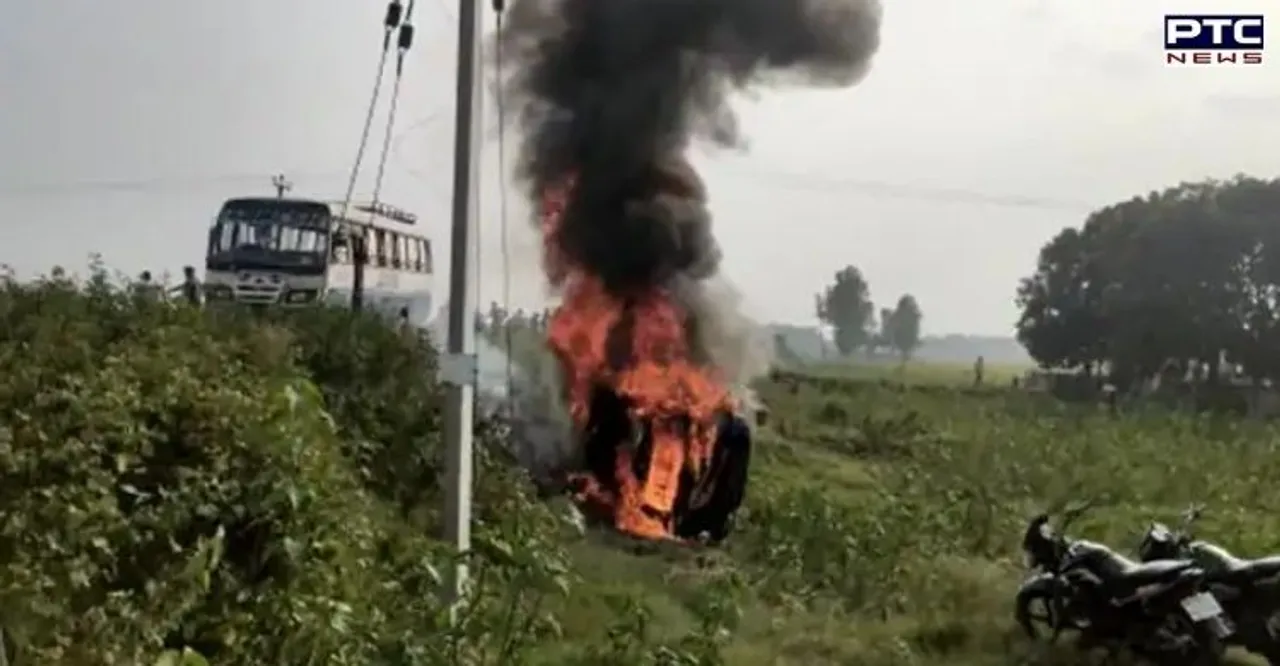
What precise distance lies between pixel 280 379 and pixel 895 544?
552 cm

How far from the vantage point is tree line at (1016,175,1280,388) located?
70.5 ft

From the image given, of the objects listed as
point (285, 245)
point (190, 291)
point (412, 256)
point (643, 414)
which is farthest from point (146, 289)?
point (412, 256)

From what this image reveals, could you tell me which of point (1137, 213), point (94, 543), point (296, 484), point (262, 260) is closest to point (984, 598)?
point (296, 484)

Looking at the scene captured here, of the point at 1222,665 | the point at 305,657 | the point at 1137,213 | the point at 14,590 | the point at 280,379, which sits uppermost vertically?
the point at 1137,213

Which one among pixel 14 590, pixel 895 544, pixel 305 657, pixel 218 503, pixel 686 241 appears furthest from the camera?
pixel 686 241

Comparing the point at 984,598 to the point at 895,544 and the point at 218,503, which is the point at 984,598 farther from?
the point at 218,503

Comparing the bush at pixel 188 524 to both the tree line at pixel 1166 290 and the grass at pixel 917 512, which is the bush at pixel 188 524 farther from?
the tree line at pixel 1166 290

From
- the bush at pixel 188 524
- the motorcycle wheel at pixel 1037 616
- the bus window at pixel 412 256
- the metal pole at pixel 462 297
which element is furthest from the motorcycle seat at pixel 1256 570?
the bus window at pixel 412 256

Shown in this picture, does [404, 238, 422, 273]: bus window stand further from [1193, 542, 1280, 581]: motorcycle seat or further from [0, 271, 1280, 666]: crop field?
[1193, 542, 1280, 581]: motorcycle seat

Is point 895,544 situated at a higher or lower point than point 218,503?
lower

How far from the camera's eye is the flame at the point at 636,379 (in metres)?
12.5

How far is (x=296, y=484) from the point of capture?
633 centimetres

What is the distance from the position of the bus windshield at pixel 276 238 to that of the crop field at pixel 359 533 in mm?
6089

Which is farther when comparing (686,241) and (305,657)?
(686,241)
